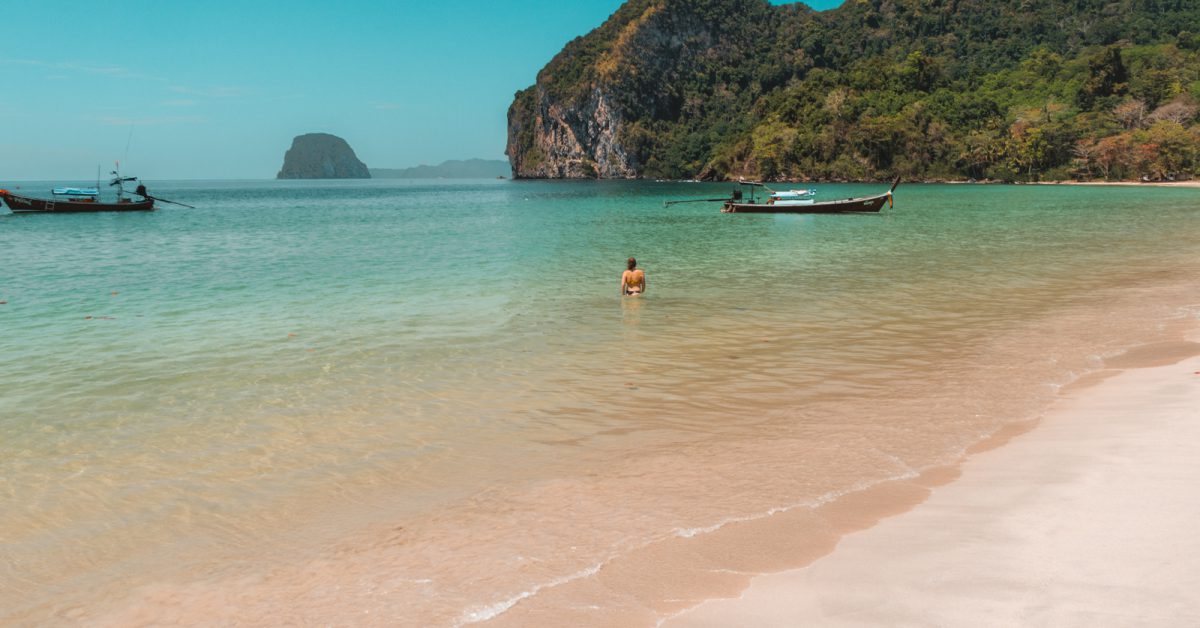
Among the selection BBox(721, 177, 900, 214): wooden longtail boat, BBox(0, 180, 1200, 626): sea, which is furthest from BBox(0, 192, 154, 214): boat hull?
BBox(721, 177, 900, 214): wooden longtail boat

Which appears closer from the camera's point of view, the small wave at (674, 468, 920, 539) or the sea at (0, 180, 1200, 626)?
the sea at (0, 180, 1200, 626)

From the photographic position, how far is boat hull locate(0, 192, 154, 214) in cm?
7369

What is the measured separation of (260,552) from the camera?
21.1ft

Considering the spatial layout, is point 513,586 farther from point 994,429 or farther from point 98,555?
point 994,429

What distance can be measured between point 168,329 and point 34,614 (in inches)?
501

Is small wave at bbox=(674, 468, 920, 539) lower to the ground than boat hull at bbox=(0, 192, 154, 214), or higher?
lower

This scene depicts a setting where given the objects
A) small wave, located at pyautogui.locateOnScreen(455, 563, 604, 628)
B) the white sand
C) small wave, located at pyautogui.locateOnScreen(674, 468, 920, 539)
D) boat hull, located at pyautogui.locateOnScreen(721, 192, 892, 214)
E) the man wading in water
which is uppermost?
boat hull, located at pyautogui.locateOnScreen(721, 192, 892, 214)

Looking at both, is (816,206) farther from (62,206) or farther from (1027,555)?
(62,206)

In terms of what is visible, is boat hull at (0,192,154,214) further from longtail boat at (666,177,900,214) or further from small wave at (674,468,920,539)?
small wave at (674,468,920,539)

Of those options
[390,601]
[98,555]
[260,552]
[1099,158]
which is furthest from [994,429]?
[1099,158]

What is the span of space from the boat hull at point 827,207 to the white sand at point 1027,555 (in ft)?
150

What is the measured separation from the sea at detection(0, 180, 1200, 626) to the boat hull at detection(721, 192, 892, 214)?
26.8m

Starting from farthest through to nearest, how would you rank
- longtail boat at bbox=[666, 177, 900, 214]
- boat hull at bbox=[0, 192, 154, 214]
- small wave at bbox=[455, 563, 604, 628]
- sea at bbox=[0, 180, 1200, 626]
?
1. boat hull at bbox=[0, 192, 154, 214]
2. longtail boat at bbox=[666, 177, 900, 214]
3. sea at bbox=[0, 180, 1200, 626]
4. small wave at bbox=[455, 563, 604, 628]

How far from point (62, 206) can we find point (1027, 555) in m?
90.1
